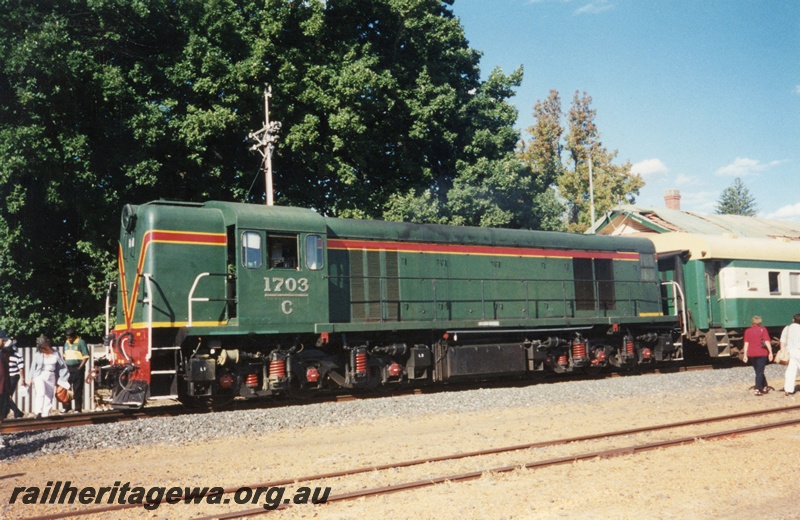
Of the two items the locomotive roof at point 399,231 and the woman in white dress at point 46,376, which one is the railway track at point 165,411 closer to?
the woman in white dress at point 46,376

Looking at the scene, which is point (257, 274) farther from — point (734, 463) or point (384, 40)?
point (384, 40)

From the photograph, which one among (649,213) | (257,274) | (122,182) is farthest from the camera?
(649,213)

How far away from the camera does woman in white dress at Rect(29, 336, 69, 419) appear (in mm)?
12609

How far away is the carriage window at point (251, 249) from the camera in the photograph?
12.2m

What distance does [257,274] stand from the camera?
12.4 m

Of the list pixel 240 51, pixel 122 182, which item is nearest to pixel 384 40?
pixel 240 51

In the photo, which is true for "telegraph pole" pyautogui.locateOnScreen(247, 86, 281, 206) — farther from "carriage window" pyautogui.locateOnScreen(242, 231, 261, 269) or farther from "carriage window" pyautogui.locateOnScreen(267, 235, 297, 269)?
"carriage window" pyautogui.locateOnScreen(242, 231, 261, 269)

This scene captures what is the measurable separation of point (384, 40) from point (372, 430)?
59.6ft

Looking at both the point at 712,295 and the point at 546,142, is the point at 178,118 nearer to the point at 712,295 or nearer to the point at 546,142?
the point at 712,295

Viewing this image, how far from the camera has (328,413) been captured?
1140 centimetres

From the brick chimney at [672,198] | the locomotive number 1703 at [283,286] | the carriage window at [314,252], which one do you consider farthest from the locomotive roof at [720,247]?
the brick chimney at [672,198]

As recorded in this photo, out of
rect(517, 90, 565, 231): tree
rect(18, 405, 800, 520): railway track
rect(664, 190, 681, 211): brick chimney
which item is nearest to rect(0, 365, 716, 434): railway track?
rect(18, 405, 800, 520): railway track

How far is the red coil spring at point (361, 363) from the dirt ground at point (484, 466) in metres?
2.35

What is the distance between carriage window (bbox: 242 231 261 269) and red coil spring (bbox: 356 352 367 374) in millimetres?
2711
